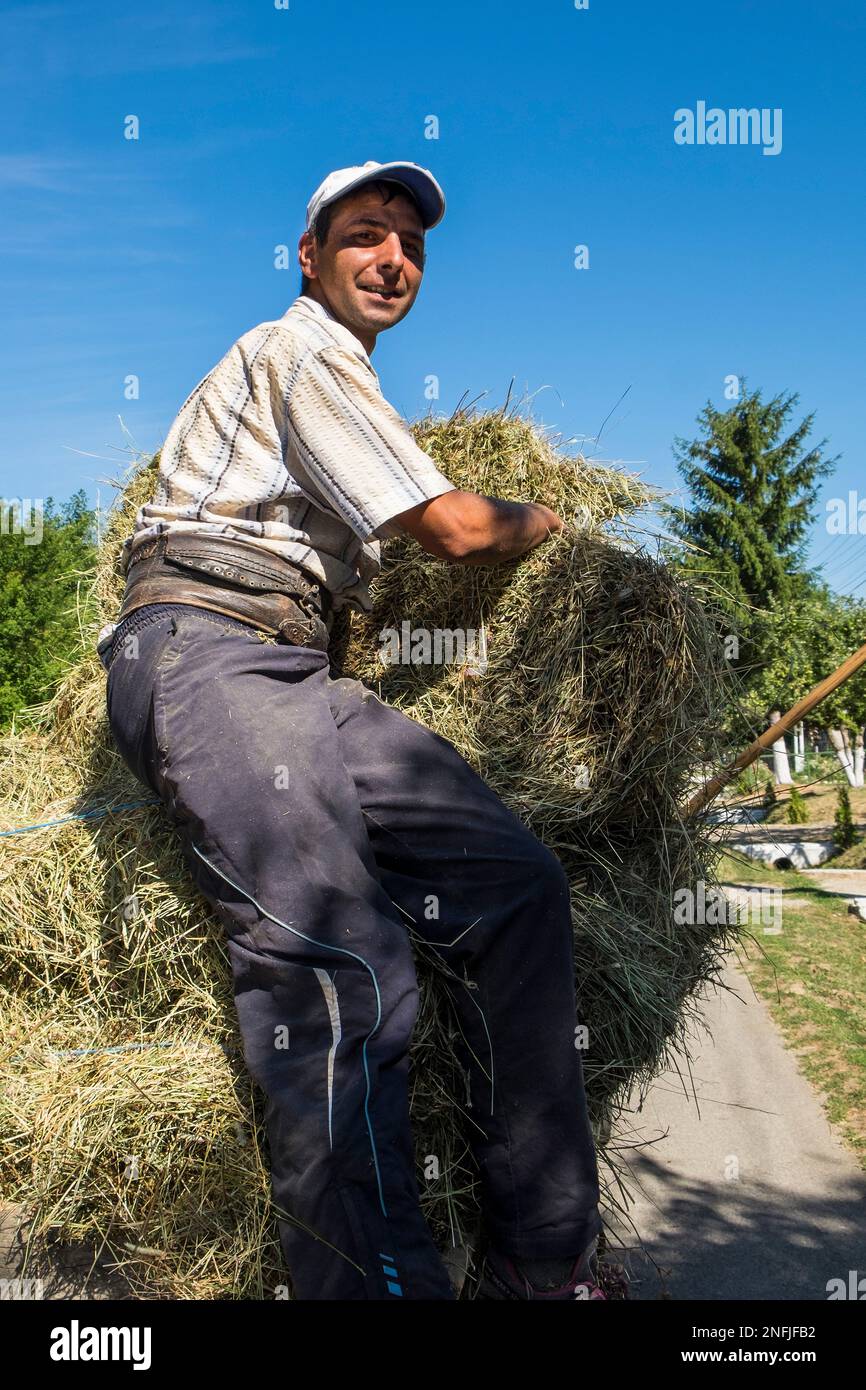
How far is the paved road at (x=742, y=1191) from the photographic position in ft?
14.5

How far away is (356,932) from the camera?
212 centimetres

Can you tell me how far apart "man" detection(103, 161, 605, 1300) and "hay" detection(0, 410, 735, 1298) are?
0.19 m

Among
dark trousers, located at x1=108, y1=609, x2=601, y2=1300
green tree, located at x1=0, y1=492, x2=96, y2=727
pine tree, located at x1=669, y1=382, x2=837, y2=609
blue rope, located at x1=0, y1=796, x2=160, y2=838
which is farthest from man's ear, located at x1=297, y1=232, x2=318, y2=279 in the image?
pine tree, located at x1=669, y1=382, x2=837, y2=609

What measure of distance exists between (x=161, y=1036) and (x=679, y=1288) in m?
2.84

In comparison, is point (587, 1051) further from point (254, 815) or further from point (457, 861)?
point (254, 815)

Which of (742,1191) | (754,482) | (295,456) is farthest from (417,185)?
(754,482)

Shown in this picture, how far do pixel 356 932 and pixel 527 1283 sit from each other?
32.9 inches

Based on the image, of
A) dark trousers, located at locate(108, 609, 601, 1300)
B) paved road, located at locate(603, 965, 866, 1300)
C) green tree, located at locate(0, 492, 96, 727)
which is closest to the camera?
Result: dark trousers, located at locate(108, 609, 601, 1300)

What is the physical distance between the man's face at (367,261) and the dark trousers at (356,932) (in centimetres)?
101

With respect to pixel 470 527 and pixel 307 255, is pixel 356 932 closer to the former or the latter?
pixel 470 527

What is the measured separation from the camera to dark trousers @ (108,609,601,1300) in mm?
2012

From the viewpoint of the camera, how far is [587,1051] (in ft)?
8.54

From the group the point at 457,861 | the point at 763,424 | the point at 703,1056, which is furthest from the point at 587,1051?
the point at 763,424

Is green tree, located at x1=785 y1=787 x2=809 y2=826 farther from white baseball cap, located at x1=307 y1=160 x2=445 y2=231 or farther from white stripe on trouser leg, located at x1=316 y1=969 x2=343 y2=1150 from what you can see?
white stripe on trouser leg, located at x1=316 y1=969 x2=343 y2=1150
